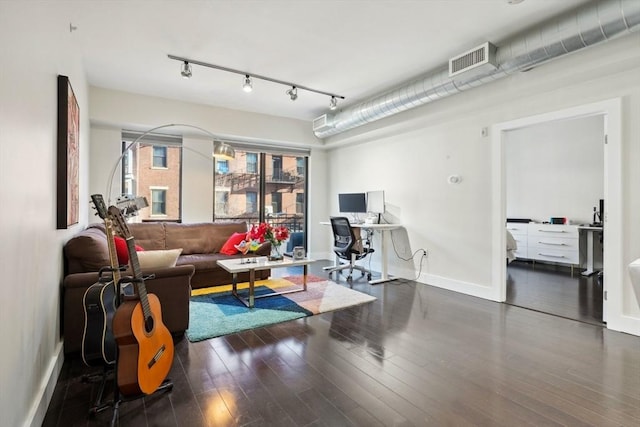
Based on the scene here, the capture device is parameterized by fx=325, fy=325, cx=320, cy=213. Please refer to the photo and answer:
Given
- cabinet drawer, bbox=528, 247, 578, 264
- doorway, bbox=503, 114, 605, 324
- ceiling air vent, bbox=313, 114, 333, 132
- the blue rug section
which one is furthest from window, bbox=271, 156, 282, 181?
cabinet drawer, bbox=528, 247, 578, 264

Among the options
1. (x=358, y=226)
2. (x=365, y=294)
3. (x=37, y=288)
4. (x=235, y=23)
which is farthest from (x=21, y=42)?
(x=358, y=226)

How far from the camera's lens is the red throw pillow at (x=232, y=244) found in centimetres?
471

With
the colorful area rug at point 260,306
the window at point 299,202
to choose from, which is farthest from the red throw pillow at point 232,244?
the window at point 299,202

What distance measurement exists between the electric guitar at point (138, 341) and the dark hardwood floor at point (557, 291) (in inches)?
145

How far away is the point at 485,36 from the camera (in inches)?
118

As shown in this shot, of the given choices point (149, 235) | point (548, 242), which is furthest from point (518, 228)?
point (149, 235)

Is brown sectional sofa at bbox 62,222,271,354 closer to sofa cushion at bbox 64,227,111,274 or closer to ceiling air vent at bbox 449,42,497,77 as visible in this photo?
sofa cushion at bbox 64,227,111,274

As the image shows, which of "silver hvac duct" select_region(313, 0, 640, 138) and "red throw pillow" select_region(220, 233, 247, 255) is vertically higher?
"silver hvac duct" select_region(313, 0, 640, 138)

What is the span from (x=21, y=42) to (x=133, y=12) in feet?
5.06

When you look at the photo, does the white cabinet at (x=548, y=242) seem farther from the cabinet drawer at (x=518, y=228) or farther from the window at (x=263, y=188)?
the window at (x=263, y=188)

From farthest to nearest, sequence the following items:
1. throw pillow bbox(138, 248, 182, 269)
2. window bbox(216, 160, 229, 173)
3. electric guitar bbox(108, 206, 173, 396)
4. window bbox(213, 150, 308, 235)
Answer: window bbox(213, 150, 308, 235) < window bbox(216, 160, 229, 173) < throw pillow bbox(138, 248, 182, 269) < electric guitar bbox(108, 206, 173, 396)

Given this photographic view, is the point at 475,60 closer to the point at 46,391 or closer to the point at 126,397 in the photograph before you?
the point at 126,397

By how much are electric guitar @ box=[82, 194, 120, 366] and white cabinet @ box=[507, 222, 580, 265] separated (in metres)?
6.51

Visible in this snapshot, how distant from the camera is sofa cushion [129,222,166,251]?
4535 mm
